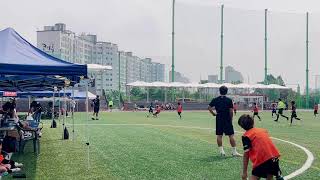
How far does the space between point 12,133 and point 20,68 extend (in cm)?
255

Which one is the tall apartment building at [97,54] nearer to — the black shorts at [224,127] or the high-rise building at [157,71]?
the high-rise building at [157,71]

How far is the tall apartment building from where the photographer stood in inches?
4432

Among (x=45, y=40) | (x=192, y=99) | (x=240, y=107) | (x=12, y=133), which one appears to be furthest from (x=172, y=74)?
(x=12, y=133)

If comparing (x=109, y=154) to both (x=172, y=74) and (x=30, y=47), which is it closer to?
(x=30, y=47)

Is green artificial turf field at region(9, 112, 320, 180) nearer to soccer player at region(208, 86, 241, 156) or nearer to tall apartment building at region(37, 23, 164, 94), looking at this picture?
soccer player at region(208, 86, 241, 156)

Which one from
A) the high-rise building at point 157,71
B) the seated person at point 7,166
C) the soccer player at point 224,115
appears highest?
the high-rise building at point 157,71

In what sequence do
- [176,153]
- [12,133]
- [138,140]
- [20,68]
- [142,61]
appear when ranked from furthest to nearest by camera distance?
[142,61] → [138,140] → [176,153] → [12,133] → [20,68]

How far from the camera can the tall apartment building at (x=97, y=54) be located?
4432 inches

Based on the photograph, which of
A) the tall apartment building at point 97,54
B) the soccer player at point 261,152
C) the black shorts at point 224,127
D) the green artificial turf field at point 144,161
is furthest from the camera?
the tall apartment building at point 97,54

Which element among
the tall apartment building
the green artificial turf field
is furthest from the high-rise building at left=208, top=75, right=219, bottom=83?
the green artificial turf field

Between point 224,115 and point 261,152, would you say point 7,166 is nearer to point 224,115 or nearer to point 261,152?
point 261,152

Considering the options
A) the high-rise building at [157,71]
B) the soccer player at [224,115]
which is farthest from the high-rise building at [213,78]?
the high-rise building at [157,71]

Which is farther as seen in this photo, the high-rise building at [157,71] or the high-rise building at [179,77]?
the high-rise building at [157,71]

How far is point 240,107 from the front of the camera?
240 feet
